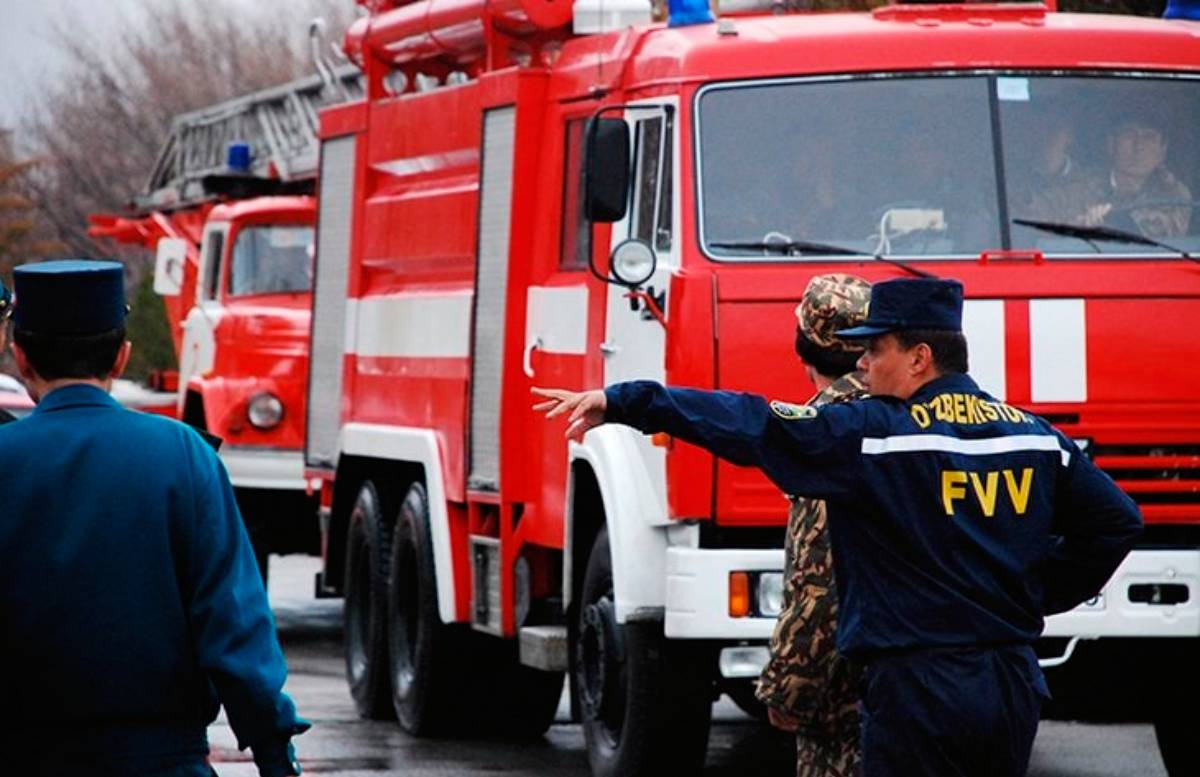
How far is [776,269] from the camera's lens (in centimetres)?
989

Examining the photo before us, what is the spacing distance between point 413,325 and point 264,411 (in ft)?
16.3

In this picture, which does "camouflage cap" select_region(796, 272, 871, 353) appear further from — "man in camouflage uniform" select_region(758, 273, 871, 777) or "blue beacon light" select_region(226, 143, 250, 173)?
"blue beacon light" select_region(226, 143, 250, 173)

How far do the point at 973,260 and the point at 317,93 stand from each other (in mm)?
13103

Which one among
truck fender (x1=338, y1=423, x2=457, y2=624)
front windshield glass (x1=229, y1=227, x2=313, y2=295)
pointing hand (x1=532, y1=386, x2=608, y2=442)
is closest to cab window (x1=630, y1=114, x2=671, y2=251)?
truck fender (x1=338, y1=423, x2=457, y2=624)

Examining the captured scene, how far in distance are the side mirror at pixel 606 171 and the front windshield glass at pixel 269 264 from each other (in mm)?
8927

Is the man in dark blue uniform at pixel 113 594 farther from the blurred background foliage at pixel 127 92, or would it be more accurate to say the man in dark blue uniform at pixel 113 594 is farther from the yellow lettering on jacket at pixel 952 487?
the blurred background foliage at pixel 127 92

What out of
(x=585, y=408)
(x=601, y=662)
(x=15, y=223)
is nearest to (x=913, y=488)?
(x=585, y=408)

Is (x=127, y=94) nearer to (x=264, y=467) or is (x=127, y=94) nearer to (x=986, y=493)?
(x=264, y=467)

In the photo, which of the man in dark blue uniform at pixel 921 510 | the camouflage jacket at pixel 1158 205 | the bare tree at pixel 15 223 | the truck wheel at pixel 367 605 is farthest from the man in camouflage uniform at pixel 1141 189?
the bare tree at pixel 15 223

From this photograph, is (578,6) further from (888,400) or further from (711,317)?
(888,400)

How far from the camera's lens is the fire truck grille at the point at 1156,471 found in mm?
9898

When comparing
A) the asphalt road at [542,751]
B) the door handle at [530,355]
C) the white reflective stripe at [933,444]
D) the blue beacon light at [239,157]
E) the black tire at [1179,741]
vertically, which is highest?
the blue beacon light at [239,157]

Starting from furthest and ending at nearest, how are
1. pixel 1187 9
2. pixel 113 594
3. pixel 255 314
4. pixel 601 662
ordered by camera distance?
pixel 255 314, pixel 1187 9, pixel 601 662, pixel 113 594

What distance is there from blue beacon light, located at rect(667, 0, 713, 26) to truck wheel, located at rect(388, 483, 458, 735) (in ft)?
9.91
